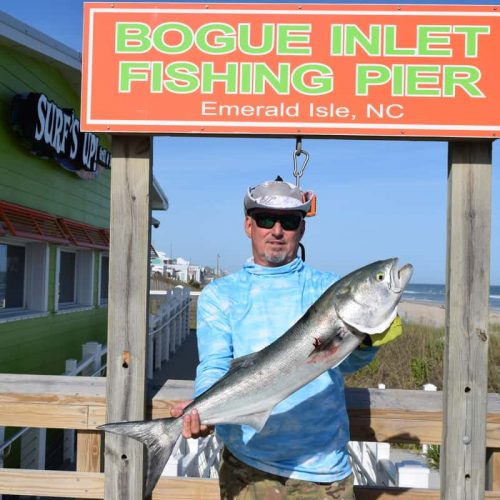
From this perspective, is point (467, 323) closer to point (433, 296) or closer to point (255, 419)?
point (255, 419)

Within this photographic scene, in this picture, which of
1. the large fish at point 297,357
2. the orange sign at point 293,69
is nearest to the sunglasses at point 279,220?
the orange sign at point 293,69

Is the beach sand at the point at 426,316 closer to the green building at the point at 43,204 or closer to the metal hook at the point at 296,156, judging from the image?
the green building at the point at 43,204

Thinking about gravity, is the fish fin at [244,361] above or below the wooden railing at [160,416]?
above

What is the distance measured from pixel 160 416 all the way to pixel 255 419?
0.77 m

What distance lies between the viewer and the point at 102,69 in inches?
108

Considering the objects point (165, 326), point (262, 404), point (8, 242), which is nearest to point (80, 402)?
point (262, 404)

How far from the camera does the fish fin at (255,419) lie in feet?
7.68

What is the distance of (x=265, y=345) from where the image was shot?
8.50ft

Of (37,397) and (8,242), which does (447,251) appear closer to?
(37,397)

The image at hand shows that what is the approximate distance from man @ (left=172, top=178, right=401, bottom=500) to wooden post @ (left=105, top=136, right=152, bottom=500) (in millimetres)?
363

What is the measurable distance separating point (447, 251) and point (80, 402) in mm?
1920

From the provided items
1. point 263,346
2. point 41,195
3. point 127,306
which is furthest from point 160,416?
point 41,195

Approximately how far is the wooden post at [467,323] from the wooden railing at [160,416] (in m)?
A: 0.14

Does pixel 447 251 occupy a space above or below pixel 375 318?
above
